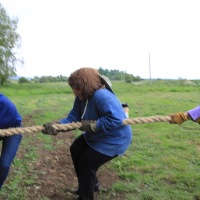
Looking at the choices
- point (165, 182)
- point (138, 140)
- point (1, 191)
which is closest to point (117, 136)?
point (165, 182)

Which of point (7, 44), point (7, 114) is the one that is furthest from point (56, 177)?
point (7, 44)

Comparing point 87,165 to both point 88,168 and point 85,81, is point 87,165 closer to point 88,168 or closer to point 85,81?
point 88,168

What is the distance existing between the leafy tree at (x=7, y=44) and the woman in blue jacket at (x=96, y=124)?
26.9 m

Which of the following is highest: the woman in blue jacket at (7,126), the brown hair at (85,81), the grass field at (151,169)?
the brown hair at (85,81)

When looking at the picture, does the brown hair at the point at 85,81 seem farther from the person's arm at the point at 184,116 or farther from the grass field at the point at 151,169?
the grass field at the point at 151,169

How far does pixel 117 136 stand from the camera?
3.09 metres

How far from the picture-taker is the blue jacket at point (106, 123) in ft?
9.37

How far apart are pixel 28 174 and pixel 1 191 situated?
69 centimetres

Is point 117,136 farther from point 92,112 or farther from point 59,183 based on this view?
point 59,183

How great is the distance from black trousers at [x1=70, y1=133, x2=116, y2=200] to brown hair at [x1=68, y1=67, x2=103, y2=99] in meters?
0.63

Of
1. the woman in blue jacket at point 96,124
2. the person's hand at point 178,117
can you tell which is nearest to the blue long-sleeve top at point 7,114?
the woman in blue jacket at point 96,124

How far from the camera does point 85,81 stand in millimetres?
2971

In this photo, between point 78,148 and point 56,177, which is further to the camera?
point 56,177

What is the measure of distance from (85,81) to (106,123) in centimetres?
47
